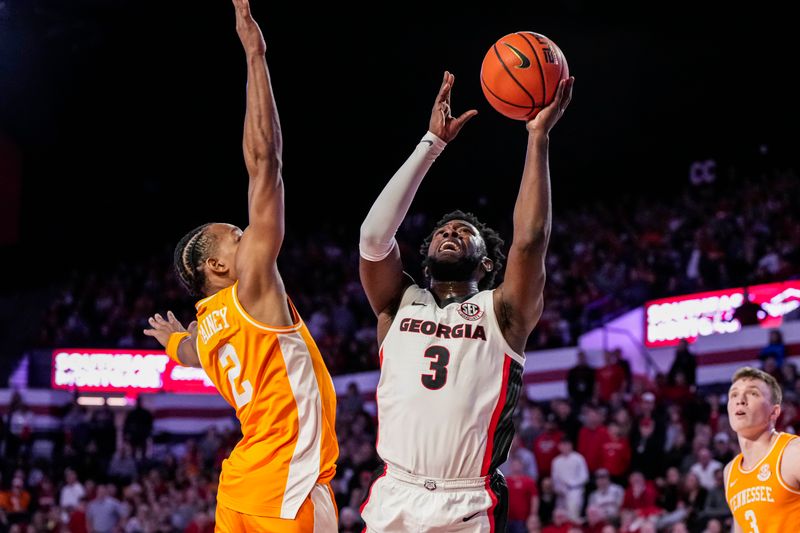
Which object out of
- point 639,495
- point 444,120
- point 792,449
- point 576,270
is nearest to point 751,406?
point 792,449

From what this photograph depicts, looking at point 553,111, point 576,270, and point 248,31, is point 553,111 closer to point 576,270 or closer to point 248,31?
point 248,31

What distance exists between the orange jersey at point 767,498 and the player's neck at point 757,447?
0.03 m

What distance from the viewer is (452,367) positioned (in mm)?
4211

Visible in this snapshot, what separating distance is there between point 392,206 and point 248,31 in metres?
0.91

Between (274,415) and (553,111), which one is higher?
(553,111)

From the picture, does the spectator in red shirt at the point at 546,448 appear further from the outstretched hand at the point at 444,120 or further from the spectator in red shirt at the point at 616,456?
the outstretched hand at the point at 444,120

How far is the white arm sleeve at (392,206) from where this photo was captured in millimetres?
4285

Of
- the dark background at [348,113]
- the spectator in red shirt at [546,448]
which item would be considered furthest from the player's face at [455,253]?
the dark background at [348,113]

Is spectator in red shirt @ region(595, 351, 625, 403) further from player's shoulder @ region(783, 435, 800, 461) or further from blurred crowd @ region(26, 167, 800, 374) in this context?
player's shoulder @ region(783, 435, 800, 461)

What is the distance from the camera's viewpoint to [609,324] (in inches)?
643

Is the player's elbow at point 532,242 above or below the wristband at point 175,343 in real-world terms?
above

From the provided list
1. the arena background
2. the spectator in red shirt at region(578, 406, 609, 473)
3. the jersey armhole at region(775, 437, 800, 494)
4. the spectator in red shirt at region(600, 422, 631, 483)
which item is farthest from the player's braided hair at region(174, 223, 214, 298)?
the arena background

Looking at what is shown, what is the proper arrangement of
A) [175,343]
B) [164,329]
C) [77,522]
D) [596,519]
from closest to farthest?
[175,343] < [164,329] < [596,519] < [77,522]

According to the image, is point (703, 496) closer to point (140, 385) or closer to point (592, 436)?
point (592, 436)
